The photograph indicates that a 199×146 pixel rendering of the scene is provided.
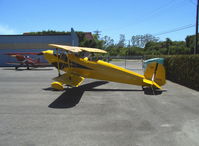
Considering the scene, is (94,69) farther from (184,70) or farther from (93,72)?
(184,70)

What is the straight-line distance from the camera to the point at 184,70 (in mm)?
11180

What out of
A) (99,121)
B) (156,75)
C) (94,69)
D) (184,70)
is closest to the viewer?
(99,121)

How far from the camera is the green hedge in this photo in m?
9.85

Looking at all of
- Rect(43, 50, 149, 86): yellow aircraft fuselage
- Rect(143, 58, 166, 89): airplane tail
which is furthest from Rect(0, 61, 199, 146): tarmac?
Rect(43, 50, 149, 86): yellow aircraft fuselage

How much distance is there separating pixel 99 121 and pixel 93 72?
4.82 meters

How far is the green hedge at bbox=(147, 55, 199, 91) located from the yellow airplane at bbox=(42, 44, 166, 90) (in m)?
2.83

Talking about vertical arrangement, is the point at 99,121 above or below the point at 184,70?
below

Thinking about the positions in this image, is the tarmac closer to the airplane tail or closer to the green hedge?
the airplane tail

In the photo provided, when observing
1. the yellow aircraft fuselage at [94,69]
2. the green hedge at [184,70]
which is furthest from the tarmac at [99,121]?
the green hedge at [184,70]

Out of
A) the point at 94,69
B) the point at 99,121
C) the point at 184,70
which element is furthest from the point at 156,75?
the point at 99,121

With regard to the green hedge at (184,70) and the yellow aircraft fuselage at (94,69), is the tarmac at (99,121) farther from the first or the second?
the green hedge at (184,70)

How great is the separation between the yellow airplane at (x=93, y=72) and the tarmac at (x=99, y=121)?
44.9 inches

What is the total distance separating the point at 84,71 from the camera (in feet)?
32.1

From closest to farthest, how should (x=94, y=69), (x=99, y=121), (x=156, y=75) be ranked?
(x=99, y=121), (x=156, y=75), (x=94, y=69)
